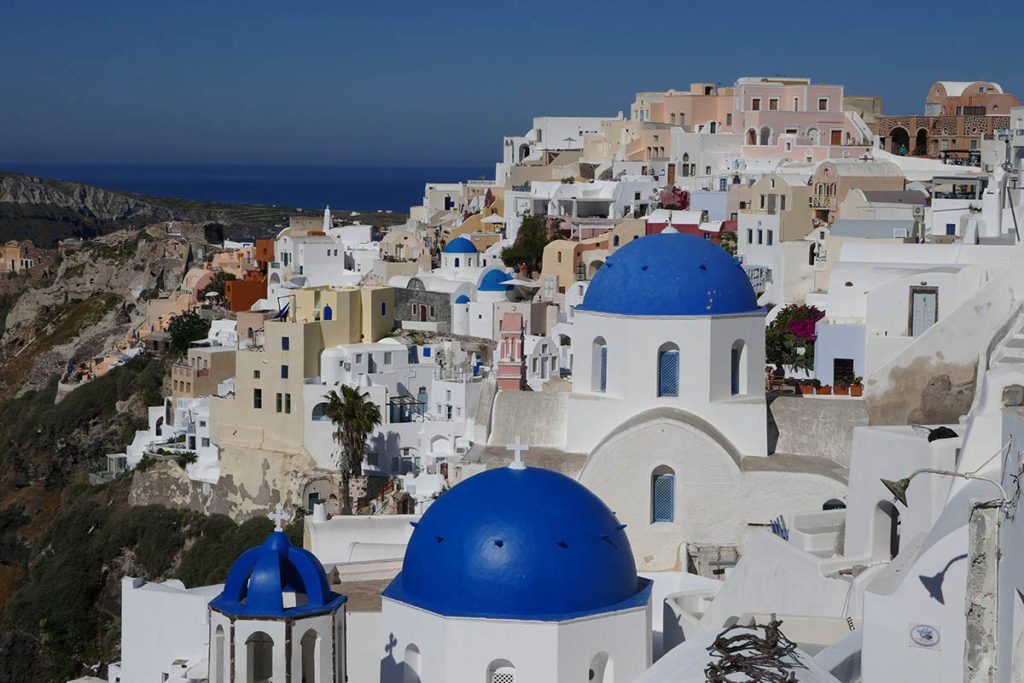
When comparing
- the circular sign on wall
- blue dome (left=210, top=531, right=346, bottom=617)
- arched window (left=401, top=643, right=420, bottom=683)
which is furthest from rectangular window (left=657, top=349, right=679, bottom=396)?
the circular sign on wall

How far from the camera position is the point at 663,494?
2156 cm

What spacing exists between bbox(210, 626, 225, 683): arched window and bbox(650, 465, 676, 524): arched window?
834cm

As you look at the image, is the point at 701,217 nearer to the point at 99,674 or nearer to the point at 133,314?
the point at 99,674

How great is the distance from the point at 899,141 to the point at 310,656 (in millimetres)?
44711

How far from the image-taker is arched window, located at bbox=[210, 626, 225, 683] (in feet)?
46.4

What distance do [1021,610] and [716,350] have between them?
12.0 m

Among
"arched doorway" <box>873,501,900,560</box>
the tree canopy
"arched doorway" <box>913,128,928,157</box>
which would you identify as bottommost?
the tree canopy

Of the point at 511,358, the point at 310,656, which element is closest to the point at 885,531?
the point at 310,656

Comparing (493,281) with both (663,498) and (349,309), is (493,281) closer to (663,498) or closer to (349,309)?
(349,309)

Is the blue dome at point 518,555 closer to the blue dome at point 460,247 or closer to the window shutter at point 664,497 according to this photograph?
the window shutter at point 664,497

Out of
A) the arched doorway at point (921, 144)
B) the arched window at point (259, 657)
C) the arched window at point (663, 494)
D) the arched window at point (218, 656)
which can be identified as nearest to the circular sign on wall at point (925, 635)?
the arched window at point (259, 657)

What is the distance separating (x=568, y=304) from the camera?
40188mm

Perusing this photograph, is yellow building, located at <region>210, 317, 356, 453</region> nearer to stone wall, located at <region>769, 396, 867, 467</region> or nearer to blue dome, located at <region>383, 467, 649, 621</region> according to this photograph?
stone wall, located at <region>769, 396, 867, 467</region>

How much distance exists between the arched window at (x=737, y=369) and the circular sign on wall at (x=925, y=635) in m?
9.38
